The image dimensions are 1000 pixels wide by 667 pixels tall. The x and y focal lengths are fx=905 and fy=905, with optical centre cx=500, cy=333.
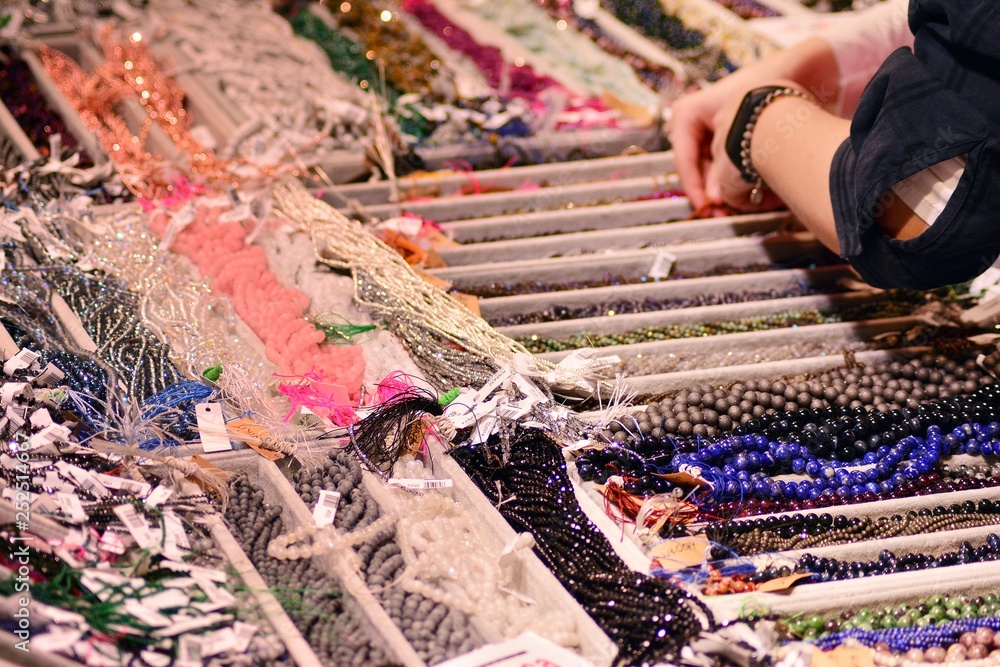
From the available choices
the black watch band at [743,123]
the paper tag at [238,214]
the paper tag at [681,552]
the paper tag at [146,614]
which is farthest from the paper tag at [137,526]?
the black watch band at [743,123]

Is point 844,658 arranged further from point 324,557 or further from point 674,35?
point 674,35

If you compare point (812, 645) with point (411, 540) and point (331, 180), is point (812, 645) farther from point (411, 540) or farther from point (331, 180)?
point (331, 180)

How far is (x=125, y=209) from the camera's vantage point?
2.15 metres

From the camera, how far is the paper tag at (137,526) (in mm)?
1270

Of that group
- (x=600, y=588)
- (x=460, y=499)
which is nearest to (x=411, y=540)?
(x=460, y=499)

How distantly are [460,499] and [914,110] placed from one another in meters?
0.95

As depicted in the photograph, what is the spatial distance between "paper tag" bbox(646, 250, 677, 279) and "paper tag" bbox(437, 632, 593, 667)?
44.3 inches

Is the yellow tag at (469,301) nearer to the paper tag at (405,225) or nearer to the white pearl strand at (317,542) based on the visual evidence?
the paper tag at (405,225)

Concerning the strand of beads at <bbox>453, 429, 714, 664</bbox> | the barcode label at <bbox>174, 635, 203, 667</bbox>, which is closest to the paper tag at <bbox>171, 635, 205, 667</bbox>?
the barcode label at <bbox>174, 635, 203, 667</bbox>

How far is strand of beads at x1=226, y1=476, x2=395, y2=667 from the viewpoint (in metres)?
1.21

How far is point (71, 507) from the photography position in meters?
1.28

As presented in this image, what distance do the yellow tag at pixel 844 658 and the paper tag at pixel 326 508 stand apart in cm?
72

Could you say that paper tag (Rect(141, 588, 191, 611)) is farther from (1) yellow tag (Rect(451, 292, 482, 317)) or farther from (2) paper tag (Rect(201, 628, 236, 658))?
(1) yellow tag (Rect(451, 292, 482, 317))

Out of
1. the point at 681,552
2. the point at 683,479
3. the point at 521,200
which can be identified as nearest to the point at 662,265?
the point at 521,200
